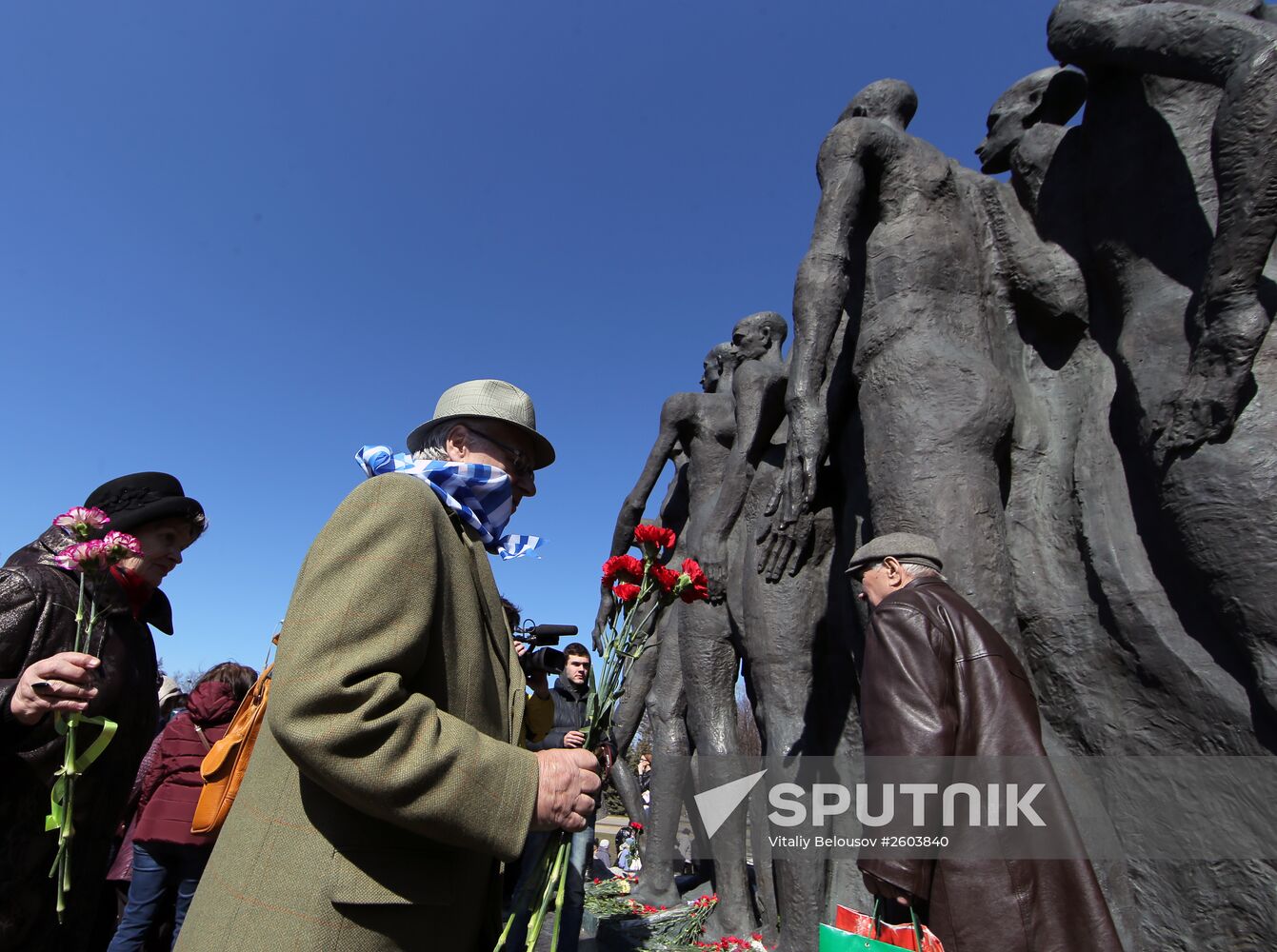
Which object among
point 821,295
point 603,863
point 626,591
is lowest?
point 626,591

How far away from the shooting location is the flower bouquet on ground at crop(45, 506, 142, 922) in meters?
1.88

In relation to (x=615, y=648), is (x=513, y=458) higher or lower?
higher

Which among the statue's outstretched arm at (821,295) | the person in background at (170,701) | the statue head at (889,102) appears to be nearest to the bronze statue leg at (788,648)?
the statue's outstretched arm at (821,295)

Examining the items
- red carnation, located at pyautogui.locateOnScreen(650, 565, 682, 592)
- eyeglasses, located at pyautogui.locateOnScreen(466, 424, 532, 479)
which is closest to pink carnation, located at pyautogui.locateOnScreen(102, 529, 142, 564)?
eyeglasses, located at pyautogui.locateOnScreen(466, 424, 532, 479)

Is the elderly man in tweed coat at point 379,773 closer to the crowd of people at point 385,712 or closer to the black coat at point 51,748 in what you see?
the crowd of people at point 385,712

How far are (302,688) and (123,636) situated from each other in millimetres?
1651

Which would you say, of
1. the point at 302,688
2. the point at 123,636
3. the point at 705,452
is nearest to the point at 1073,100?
the point at 705,452

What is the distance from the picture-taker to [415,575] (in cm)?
134

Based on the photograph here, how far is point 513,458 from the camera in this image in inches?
70.2

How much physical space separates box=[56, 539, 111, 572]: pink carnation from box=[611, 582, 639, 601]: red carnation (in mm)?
1353

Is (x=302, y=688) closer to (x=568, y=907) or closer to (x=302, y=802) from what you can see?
(x=302, y=802)

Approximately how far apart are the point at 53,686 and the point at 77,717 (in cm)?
11

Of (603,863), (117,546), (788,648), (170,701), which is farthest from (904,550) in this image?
(603,863)

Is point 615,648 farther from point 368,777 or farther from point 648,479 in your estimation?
point 648,479
